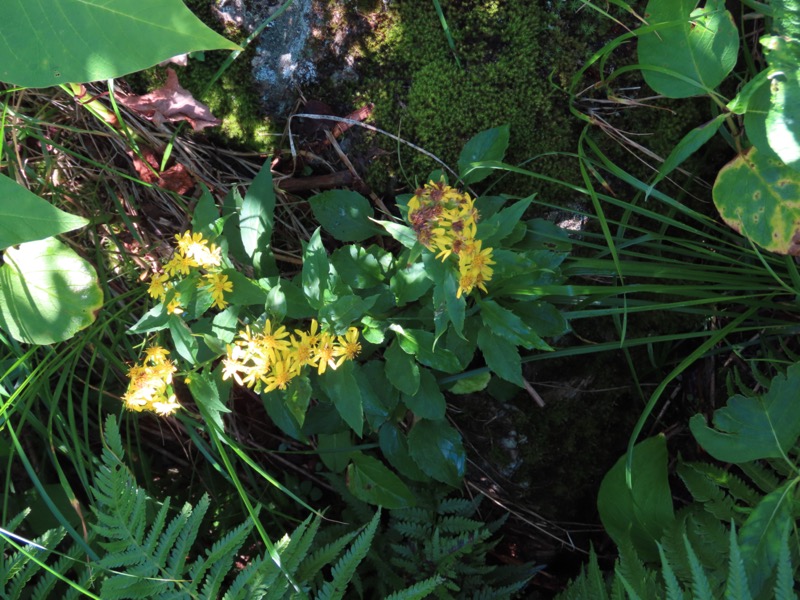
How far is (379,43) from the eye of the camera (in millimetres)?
1981

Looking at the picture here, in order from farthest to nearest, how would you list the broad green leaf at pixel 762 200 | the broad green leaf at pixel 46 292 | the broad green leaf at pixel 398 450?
the broad green leaf at pixel 398 450 < the broad green leaf at pixel 46 292 < the broad green leaf at pixel 762 200

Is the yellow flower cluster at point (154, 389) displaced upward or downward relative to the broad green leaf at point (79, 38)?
downward

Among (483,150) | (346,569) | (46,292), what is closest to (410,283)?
(483,150)

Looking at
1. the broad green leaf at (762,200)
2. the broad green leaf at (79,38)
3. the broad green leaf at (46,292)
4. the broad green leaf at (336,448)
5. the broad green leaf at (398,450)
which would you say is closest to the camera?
the broad green leaf at (79,38)

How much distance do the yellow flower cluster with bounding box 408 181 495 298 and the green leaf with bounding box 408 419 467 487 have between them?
57 cm

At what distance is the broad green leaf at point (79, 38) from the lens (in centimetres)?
130

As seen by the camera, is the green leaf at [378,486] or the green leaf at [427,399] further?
the green leaf at [378,486]

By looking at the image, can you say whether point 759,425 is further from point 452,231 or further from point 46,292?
point 46,292

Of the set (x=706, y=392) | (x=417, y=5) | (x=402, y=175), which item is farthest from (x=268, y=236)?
(x=706, y=392)

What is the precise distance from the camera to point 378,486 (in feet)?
6.61

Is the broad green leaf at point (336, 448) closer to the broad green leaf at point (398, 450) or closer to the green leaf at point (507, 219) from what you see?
the broad green leaf at point (398, 450)

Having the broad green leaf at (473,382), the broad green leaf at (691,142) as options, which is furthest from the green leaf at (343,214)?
the broad green leaf at (691,142)

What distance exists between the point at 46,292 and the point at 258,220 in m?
0.68

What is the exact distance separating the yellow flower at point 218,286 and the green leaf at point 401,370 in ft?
1.41
